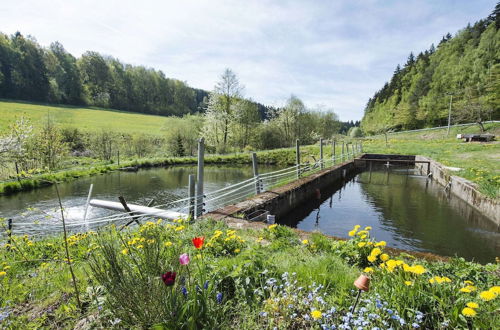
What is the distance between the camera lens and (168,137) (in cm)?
3797

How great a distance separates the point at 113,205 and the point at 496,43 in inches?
2776

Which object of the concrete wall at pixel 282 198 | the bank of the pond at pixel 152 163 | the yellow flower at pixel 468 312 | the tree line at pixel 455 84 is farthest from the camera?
the tree line at pixel 455 84

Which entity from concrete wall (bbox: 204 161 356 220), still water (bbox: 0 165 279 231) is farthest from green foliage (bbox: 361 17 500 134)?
still water (bbox: 0 165 279 231)

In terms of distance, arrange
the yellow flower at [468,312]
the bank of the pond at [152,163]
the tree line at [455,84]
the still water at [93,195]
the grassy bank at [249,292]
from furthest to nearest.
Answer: the tree line at [455,84] → the bank of the pond at [152,163] → the still water at [93,195] → the grassy bank at [249,292] → the yellow flower at [468,312]

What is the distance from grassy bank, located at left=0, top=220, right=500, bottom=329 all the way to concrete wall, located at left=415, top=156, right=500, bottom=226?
7.94 meters

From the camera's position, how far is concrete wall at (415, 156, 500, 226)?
851cm

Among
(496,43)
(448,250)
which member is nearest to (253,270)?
(448,250)

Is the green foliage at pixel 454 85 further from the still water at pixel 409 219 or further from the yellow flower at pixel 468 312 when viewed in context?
the yellow flower at pixel 468 312

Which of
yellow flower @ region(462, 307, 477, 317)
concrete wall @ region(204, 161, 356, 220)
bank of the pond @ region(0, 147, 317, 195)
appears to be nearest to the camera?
yellow flower @ region(462, 307, 477, 317)

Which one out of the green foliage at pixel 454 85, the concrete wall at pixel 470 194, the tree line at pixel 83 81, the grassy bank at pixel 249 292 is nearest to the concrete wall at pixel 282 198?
the grassy bank at pixel 249 292

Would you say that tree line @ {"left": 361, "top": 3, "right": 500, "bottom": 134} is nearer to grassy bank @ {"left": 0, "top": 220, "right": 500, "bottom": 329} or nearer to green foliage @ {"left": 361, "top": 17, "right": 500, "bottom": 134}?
green foliage @ {"left": 361, "top": 17, "right": 500, "bottom": 134}

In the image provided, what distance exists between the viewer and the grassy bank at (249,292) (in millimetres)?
1850

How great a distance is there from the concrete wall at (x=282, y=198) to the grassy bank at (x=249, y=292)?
2.84 metres

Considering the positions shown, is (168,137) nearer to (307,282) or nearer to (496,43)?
(307,282)
